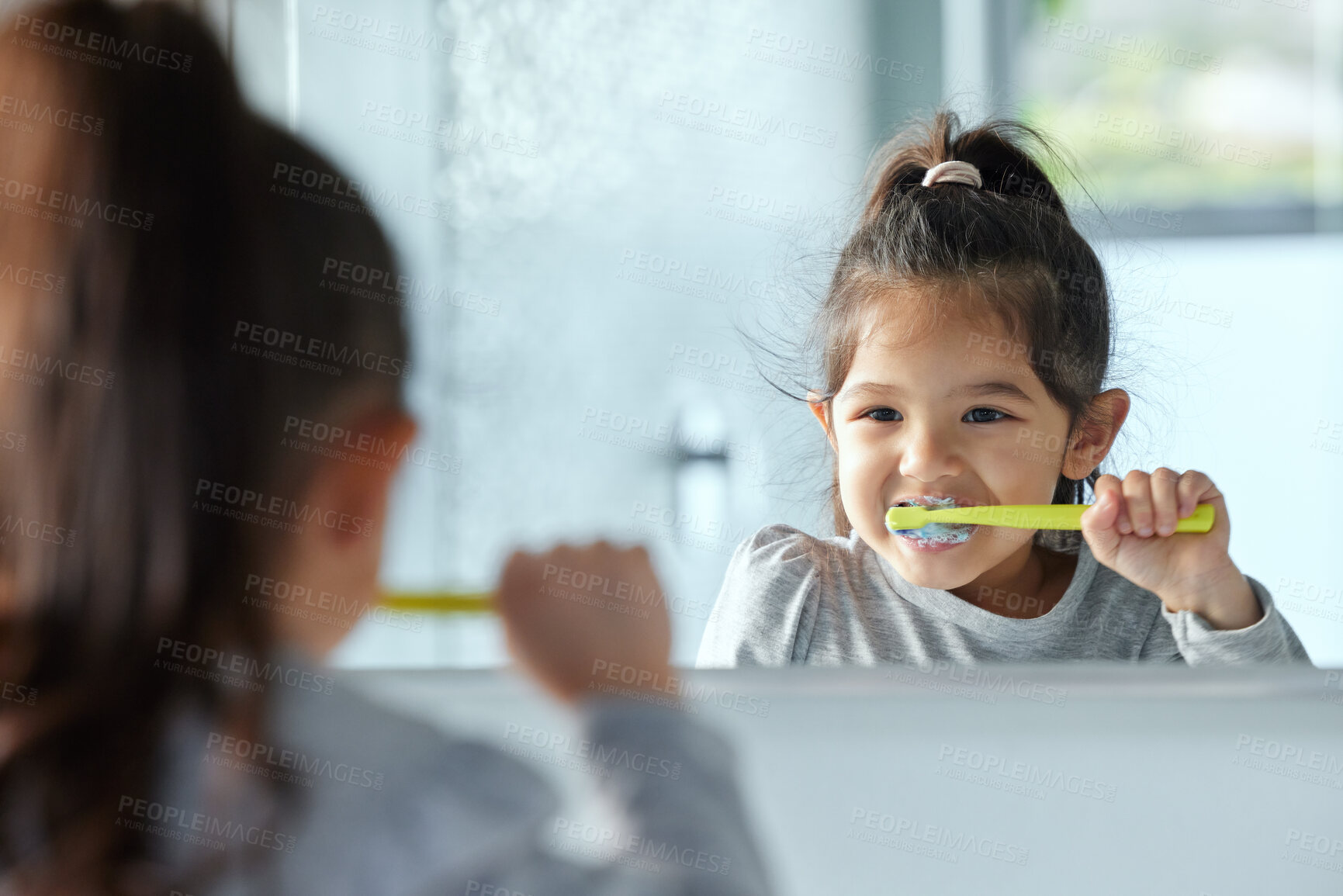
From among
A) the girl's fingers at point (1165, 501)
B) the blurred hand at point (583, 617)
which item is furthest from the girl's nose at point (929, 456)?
the blurred hand at point (583, 617)

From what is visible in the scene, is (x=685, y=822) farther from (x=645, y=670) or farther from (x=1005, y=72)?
(x=1005, y=72)

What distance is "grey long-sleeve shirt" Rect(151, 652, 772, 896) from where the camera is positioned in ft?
1.08

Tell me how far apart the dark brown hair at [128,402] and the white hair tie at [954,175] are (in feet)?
1.50

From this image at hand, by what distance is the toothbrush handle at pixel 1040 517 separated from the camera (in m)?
0.51

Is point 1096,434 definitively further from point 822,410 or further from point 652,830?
point 652,830

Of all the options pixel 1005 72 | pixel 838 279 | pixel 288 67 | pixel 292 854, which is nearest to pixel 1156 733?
pixel 292 854

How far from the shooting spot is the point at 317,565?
372mm

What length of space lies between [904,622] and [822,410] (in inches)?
5.9

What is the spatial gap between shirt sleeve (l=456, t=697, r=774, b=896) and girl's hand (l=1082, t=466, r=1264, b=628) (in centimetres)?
29

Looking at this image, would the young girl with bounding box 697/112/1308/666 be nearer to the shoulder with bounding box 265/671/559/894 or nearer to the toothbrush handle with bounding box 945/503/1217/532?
the toothbrush handle with bounding box 945/503/1217/532

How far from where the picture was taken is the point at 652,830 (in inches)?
13.5

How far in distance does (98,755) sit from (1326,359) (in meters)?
1.58

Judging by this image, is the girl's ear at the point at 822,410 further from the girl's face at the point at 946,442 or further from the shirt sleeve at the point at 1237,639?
the shirt sleeve at the point at 1237,639

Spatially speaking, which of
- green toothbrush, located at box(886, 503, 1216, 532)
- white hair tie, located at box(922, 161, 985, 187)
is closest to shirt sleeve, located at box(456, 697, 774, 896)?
green toothbrush, located at box(886, 503, 1216, 532)
